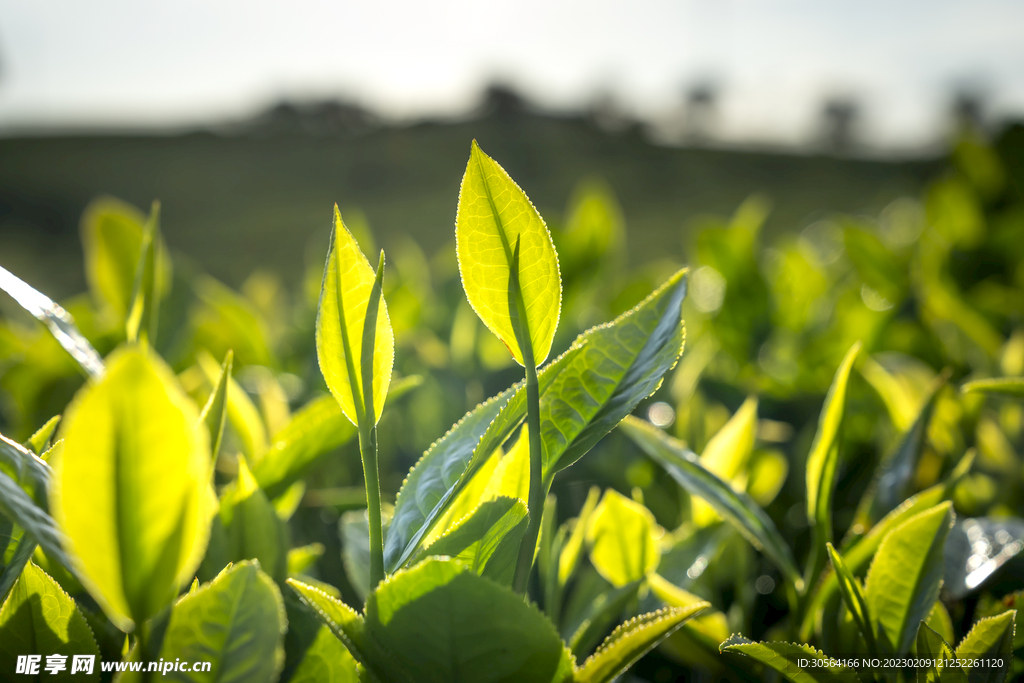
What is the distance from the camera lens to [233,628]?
1.20ft

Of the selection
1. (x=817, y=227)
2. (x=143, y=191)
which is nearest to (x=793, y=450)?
(x=817, y=227)

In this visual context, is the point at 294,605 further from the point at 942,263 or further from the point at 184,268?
the point at 942,263

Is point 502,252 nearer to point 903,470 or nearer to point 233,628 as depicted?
point 233,628

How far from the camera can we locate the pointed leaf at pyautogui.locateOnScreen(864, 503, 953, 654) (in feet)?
1.67

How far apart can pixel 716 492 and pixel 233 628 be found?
0.40m

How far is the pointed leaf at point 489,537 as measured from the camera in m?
0.40

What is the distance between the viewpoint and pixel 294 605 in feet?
1.62

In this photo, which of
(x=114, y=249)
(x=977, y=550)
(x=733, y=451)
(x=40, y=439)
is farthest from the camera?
(x=114, y=249)

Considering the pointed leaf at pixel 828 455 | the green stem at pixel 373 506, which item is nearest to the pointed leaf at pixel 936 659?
the pointed leaf at pixel 828 455

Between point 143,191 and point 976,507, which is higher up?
point 143,191

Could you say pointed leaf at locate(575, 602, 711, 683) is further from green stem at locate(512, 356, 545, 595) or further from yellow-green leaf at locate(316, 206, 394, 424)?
yellow-green leaf at locate(316, 206, 394, 424)

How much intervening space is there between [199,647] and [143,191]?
9.67 metres

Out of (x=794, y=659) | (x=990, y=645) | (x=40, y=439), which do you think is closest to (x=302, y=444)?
(x=40, y=439)

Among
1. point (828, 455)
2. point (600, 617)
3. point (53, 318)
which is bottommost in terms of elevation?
point (600, 617)
